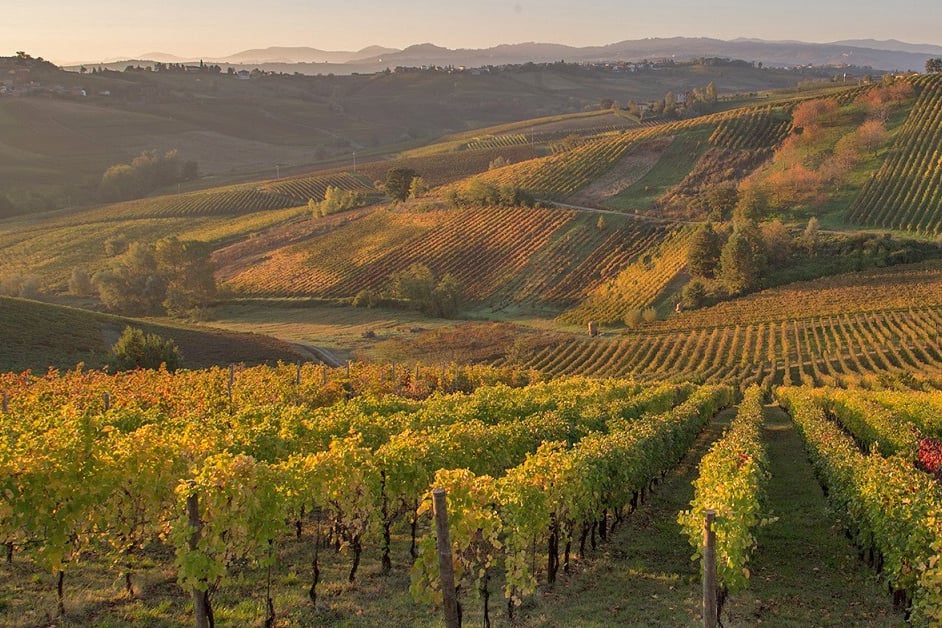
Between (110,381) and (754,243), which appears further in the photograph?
(754,243)

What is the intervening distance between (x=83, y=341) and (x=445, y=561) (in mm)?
42180

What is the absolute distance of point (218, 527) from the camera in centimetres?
1050

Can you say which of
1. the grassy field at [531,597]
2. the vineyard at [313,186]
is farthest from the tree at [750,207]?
the grassy field at [531,597]

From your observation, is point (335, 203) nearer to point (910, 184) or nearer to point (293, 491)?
point (910, 184)

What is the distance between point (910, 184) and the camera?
95.3 metres

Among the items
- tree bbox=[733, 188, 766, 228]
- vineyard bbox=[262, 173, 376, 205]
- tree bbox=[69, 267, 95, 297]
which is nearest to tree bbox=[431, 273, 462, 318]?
tree bbox=[733, 188, 766, 228]

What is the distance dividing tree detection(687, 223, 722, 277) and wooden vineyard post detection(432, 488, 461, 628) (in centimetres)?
7727

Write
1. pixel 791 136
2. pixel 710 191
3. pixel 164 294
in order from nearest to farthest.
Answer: pixel 164 294 → pixel 710 191 → pixel 791 136

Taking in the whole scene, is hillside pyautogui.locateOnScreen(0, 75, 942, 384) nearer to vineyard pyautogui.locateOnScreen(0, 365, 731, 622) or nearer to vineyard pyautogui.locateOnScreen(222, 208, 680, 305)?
vineyard pyautogui.locateOnScreen(222, 208, 680, 305)

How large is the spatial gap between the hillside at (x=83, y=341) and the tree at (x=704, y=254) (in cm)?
4673

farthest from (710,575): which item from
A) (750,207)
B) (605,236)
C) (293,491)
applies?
(605,236)

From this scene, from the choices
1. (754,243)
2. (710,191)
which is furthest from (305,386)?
(710,191)

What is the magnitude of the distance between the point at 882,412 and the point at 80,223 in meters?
133

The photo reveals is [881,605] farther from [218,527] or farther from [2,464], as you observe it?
[2,464]
